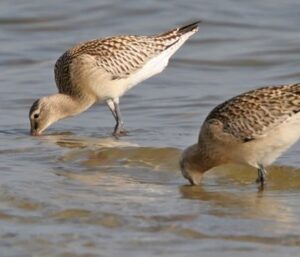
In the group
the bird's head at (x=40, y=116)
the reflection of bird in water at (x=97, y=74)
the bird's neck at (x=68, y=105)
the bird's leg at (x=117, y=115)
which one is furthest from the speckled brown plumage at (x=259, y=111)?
the bird's neck at (x=68, y=105)

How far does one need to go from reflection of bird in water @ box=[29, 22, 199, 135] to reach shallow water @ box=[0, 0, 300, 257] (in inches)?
9.8

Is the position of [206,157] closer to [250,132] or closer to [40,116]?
[250,132]

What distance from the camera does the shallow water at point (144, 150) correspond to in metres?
8.13

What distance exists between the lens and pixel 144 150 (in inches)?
452

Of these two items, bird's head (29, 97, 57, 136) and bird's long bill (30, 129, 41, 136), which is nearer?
bird's long bill (30, 129, 41, 136)

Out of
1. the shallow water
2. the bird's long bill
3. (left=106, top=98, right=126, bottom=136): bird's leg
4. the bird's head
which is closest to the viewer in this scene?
the shallow water

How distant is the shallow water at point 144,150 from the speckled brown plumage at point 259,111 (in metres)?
0.52

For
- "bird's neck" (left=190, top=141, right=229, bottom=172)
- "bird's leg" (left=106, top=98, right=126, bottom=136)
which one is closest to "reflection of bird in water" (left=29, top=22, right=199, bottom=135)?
"bird's leg" (left=106, top=98, right=126, bottom=136)

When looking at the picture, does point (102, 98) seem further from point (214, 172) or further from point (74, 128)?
point (214, 172)

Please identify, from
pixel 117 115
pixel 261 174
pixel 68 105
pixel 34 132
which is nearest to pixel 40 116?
pixel 34 132

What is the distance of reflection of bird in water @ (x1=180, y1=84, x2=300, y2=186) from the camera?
9820mm

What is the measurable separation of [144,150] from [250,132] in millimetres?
1800

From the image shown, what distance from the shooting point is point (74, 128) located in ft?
43.8

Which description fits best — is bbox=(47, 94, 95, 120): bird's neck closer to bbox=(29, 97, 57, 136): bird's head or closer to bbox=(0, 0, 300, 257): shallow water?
bbox=(29, 97, 57, 136): bird's head
